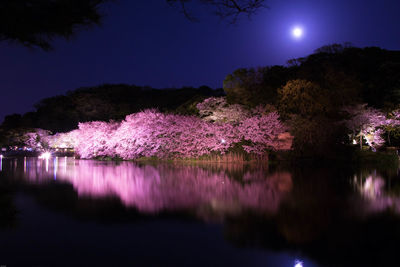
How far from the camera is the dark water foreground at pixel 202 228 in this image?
365 centimetres

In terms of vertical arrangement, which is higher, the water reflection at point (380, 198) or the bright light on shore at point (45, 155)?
the water reflection at point (380, 198)

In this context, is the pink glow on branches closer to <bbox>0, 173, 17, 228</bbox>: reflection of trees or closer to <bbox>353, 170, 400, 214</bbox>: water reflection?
<bbox>353, 170, 400, 214</bbox>: water reflection

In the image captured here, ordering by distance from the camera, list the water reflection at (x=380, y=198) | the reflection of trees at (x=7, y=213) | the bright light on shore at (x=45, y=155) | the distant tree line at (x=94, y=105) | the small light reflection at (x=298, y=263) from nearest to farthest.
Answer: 1. the small light reflection at (x=298, y=263)
2. the reflection of trees at (x=7, y=213)
3. the water reflection at (x=380, y=198)
4. the bright light on shore at (x=45, y=155)
5. the distant tree line at (x=94, y=105)

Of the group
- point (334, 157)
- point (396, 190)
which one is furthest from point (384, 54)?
point (396, 190)

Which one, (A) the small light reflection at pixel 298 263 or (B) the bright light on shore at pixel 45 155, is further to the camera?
(B) the bright light on shore at pixel 45 155

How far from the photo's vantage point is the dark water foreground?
3.65 meters

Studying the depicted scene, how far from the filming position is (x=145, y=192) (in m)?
8.29

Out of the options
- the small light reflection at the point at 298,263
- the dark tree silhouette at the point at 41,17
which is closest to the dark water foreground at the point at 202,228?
the small light reflection at the point at 298,263

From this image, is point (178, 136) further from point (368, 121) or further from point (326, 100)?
point (368, 121)

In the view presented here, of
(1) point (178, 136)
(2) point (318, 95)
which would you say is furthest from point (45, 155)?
(2) point (318, 95)

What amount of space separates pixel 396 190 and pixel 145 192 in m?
6.70

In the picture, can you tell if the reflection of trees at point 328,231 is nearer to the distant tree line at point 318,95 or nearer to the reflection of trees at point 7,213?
the reflection of trees at point 7,213

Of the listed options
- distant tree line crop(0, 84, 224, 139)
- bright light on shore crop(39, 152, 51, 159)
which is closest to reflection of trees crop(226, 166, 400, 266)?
distant tree line crop(0, 84, 224, 139)

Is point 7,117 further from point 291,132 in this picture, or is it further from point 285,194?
point 285,194
